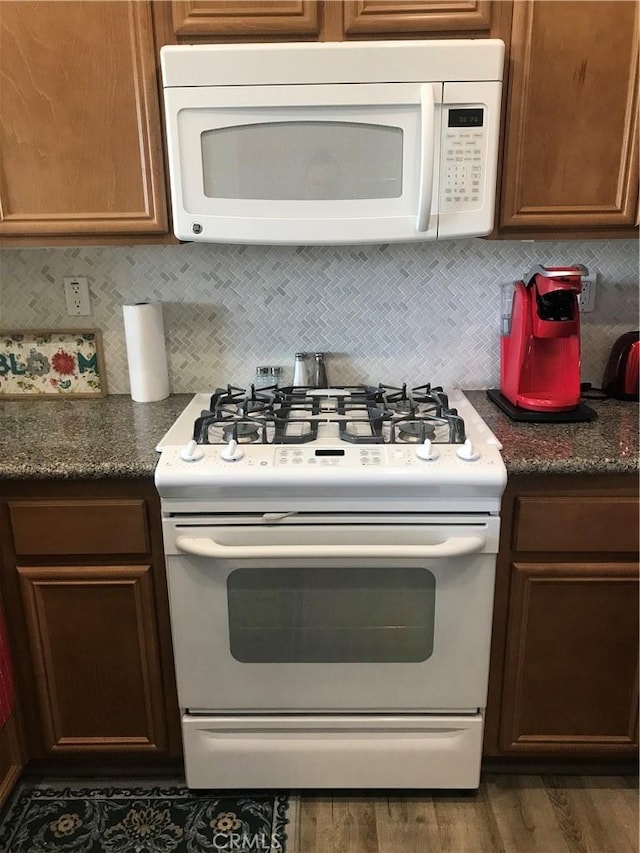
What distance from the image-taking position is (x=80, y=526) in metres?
1.55

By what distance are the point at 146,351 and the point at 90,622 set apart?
74 centimetres

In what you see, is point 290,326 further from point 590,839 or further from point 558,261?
point 590,839

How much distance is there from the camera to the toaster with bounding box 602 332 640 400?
1.87m

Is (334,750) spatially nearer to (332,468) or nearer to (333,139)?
(332,468)

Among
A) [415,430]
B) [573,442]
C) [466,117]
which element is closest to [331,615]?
[415,430]

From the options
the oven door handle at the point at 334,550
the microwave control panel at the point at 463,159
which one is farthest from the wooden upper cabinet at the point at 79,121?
the oven door handle at the point at 334,550

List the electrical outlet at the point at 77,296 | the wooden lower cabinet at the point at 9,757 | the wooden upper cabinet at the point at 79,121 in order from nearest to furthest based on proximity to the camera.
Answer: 1. the wooden upper cabinet at the point at 79,121
2. the wooden lower cabinet at the point at 9,757
3. the electrical outlet at the point at 77,296

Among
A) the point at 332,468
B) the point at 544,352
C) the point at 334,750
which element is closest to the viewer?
the point at 332,468

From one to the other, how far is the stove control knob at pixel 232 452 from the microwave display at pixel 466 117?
34.0 inches

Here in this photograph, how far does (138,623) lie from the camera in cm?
162

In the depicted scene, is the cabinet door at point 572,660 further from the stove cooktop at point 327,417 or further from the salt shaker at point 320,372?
the salt shaker at point 320,372

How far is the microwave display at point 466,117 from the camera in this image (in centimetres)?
152

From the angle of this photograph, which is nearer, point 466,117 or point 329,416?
point 466,117

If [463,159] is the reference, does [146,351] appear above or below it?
below
